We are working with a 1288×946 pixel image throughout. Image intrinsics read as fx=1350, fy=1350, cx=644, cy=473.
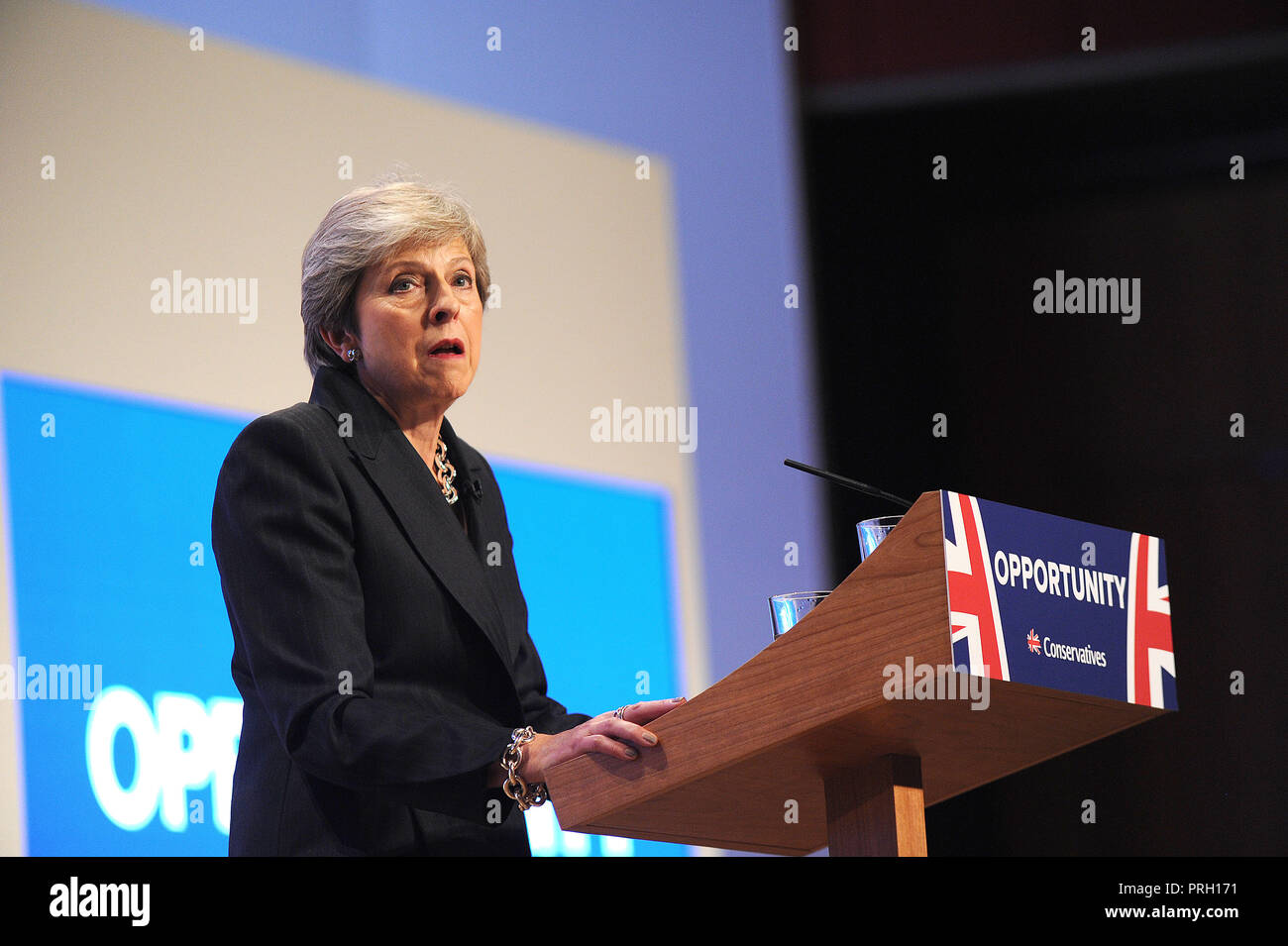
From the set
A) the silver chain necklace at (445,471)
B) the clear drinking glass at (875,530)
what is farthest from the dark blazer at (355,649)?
the clear drinking glass at (875,530)

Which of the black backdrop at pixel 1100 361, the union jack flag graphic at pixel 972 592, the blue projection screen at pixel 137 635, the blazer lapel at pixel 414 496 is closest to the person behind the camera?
the union jack flag graphic at pixel 972 592

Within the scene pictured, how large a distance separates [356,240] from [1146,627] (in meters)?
1.16

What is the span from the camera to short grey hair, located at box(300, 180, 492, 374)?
191cm

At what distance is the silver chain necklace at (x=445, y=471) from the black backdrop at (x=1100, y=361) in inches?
67.5

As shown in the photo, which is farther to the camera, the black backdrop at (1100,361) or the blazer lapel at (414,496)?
the black backdrop at (1100,361)

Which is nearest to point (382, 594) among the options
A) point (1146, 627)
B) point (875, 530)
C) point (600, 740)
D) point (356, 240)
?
point (600, 740)

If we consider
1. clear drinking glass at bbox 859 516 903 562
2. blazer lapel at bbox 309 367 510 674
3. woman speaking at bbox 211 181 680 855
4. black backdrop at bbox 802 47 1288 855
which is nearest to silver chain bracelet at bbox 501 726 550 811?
woman speaking at bbox 211 181 680 855

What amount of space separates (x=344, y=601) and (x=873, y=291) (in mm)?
2406

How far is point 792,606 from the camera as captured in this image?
158 centimetres

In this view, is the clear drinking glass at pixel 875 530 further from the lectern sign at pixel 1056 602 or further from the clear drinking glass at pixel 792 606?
the lectern sign at pixel 1056 602

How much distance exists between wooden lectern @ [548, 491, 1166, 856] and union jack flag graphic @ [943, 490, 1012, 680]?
0.01 meters

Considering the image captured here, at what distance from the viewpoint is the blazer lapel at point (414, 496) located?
1.78 meters

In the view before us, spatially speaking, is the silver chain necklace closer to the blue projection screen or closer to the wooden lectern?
the wooden lectern

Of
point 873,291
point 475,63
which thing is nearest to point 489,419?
point 475,63
